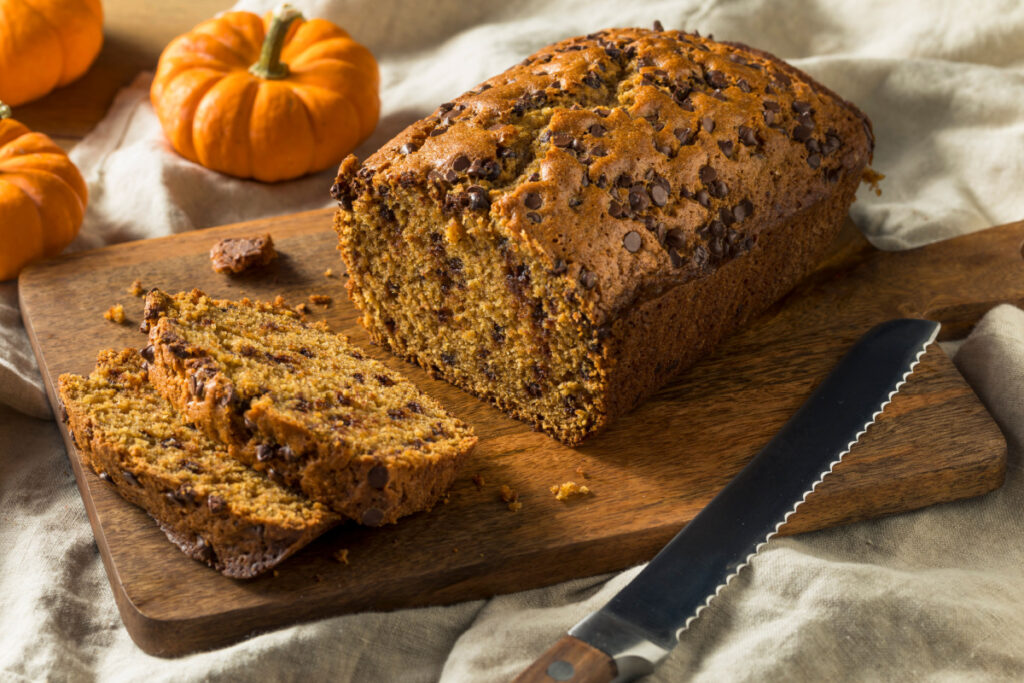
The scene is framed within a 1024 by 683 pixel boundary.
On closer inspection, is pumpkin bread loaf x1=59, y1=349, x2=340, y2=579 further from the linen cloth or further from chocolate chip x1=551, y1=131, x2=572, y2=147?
chocolate chip x1=551, y1=131, x2=572, y2=147

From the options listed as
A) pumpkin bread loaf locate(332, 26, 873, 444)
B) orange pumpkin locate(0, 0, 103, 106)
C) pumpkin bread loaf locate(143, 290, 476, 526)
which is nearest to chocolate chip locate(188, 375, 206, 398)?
pumpkin bread loaf locate(143, 290, 476, 526)

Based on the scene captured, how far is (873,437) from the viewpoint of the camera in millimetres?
3328

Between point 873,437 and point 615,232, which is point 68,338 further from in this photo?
point 873,437

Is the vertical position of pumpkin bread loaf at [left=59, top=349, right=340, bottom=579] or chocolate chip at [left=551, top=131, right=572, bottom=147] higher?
chocolate chip at [left=551, top=131, right=572, bottom=147]

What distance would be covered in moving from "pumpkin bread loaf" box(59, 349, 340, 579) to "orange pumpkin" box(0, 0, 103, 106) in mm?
2320

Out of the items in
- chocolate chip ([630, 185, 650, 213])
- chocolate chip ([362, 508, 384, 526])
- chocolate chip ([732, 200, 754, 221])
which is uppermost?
chocolate chip ([630, 185, 650, 213])

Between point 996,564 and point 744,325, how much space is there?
1.23 meters

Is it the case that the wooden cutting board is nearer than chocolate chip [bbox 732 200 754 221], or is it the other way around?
the wooden cutting board

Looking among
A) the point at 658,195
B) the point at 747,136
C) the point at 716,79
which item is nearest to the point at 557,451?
the point at 658,195

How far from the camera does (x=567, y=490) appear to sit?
3.14 meters

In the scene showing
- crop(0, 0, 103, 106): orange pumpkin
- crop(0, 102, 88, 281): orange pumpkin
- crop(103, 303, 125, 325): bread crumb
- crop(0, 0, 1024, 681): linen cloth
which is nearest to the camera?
crop(0, 0, 1024, 681): linen cloth

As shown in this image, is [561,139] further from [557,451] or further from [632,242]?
[557,451]

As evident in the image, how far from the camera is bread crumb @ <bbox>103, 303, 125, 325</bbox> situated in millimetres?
3766

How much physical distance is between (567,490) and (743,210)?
3.65 ft
